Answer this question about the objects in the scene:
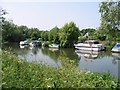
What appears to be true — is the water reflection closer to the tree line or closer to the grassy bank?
the tree line

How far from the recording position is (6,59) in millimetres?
7562

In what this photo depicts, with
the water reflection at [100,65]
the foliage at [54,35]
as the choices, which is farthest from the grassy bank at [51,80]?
the foliage at [54,35]

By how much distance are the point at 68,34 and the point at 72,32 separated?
107cm

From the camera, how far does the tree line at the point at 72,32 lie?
7398mm

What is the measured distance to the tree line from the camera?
7398 mm

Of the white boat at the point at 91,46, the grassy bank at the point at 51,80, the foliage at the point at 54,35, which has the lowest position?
the white boat at the point at 91,46

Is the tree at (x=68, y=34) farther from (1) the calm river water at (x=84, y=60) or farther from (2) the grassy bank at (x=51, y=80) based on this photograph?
(2) the grassy bank at (x=51, y=80)

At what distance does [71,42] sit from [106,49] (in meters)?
9.44

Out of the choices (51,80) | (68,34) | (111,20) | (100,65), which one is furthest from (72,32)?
(51,80)

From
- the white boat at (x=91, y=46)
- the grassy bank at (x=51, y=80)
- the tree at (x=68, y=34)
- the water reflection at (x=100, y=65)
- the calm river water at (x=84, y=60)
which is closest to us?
the grassy bank at (x=51, y=80)

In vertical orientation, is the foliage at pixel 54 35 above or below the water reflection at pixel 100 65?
above

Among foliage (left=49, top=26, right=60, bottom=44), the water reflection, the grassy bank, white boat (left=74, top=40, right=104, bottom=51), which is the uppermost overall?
foliage (left=49, top=26, right=60, bottom=44)

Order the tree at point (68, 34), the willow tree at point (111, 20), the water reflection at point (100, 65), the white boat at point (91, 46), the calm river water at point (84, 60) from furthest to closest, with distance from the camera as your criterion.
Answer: the tree at point (68, 34) → the white boat at point (91, 46) → the water reflection at point (100, 65) → the calm river water at point (84, 60) → the willow tree at point (111, 20)

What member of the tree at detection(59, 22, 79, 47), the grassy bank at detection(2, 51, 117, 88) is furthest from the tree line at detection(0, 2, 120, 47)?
the grassy bank at detection(2, 51, 117, 88)
